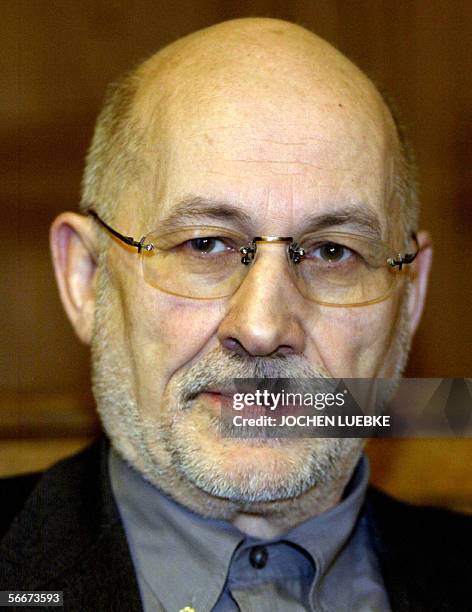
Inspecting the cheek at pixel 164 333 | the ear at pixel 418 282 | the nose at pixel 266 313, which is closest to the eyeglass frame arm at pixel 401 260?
the ear at pixel 418 282

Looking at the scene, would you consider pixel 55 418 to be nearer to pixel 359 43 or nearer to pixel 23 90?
pixel 23 90

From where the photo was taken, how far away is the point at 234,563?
5.35ft

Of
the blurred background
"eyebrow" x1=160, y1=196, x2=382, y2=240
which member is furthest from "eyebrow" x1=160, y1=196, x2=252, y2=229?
the blurred background

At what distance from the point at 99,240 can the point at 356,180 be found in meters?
0.53

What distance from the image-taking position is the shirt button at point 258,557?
164 centimetres

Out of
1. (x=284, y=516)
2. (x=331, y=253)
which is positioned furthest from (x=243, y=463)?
(x=331, y=253)

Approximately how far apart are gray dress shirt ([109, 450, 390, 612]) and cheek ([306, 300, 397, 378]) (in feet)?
0.97

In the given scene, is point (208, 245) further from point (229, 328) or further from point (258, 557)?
point (258, 557)

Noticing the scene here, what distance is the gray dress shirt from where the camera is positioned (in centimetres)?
158

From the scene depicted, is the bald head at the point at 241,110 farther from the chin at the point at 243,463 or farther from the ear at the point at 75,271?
the chin at the point at 243,463

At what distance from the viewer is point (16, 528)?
5.33 feet

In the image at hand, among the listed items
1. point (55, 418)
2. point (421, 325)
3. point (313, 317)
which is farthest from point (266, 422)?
point (421, 325)

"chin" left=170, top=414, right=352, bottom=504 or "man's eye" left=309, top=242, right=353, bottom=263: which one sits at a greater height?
"man's eye" left=309, top=242, right=353, bottom=263

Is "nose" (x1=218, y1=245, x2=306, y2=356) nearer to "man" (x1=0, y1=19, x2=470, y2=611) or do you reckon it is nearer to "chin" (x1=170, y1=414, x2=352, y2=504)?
"man" (x1=0, y1=19, x2=470, y2=611)
